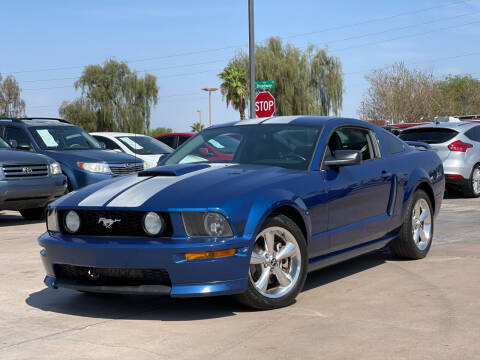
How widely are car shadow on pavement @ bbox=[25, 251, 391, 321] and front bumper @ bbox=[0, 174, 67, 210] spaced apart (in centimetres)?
518

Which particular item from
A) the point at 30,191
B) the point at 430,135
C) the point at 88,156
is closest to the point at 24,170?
the point at 30,191

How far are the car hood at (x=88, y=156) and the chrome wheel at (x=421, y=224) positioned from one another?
7063 millimetres

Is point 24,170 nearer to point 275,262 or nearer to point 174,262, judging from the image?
point 275,262

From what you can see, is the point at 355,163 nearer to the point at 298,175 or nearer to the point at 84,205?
the point at 298,175

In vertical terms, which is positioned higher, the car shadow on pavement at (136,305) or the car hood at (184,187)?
the car hood at (184,187)

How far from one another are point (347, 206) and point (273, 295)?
1.18 meters

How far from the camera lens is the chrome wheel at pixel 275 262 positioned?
5.32 meters

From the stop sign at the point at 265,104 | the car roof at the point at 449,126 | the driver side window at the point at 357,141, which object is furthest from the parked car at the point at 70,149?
the stop sign at the point at 265,104

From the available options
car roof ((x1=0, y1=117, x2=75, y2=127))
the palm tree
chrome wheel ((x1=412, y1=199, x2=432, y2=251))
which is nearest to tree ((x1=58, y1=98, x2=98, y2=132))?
the palm tree

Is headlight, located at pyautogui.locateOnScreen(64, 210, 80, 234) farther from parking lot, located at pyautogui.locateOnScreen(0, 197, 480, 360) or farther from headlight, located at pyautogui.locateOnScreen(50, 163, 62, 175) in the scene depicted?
headlight, located at pyautogui.locateOnScreen(50, 163, 62, 175)

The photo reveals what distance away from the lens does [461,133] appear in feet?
50.3

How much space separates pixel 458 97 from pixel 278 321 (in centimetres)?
8052

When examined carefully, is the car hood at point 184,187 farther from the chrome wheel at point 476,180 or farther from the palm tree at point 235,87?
the palm tree at point 235,87

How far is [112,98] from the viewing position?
65.4 metres
